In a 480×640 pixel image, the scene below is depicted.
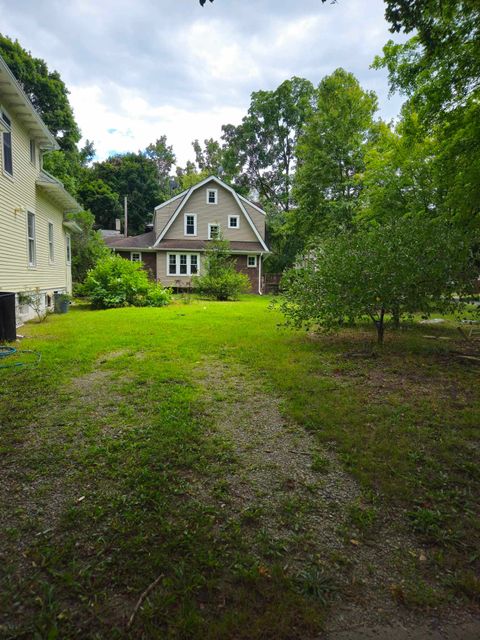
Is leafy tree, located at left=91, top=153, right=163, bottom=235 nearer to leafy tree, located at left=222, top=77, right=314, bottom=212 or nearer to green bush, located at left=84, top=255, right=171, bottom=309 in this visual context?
leafy tree, located at left=222, top=77, right=314, bottom=212

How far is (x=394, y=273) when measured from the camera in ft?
20.5

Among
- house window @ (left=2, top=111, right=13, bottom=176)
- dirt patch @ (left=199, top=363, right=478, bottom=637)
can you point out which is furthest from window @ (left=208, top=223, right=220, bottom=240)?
dirt patch @ (left=199, top=363, right=478, bottom=637)

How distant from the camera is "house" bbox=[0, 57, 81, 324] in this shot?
907 centimetres

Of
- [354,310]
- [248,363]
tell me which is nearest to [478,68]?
[354,310]

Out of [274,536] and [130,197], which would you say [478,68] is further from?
[130,197]

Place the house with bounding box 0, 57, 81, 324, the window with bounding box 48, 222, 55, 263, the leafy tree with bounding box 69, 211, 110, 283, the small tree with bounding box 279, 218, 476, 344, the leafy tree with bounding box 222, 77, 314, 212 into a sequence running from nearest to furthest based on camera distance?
the small tree with bounding box 279, 218, 476, 344 < the house with bounding box 0, 57, 81, 324 < the window with bounding box 48, 222, 55, 263 < the leafy tree with bounding box 69, 211, 110, 283 < the leafy tree with bounding box 222, 77, 314, 212

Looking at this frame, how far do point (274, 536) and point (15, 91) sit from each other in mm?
11301

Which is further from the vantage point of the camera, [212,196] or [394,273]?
[212,196]

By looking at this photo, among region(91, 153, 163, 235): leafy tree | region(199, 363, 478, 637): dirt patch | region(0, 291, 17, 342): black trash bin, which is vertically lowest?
region(199, 363, 478, 637): dirt patch

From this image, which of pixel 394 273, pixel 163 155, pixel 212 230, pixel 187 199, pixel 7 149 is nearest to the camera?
pixel 394 273

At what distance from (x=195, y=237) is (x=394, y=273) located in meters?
19.3

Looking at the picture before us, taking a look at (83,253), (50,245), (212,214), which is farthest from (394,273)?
(212,214)

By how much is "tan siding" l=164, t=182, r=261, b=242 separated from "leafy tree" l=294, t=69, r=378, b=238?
184 inches

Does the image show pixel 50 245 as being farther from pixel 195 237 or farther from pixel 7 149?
pixel 195 237
